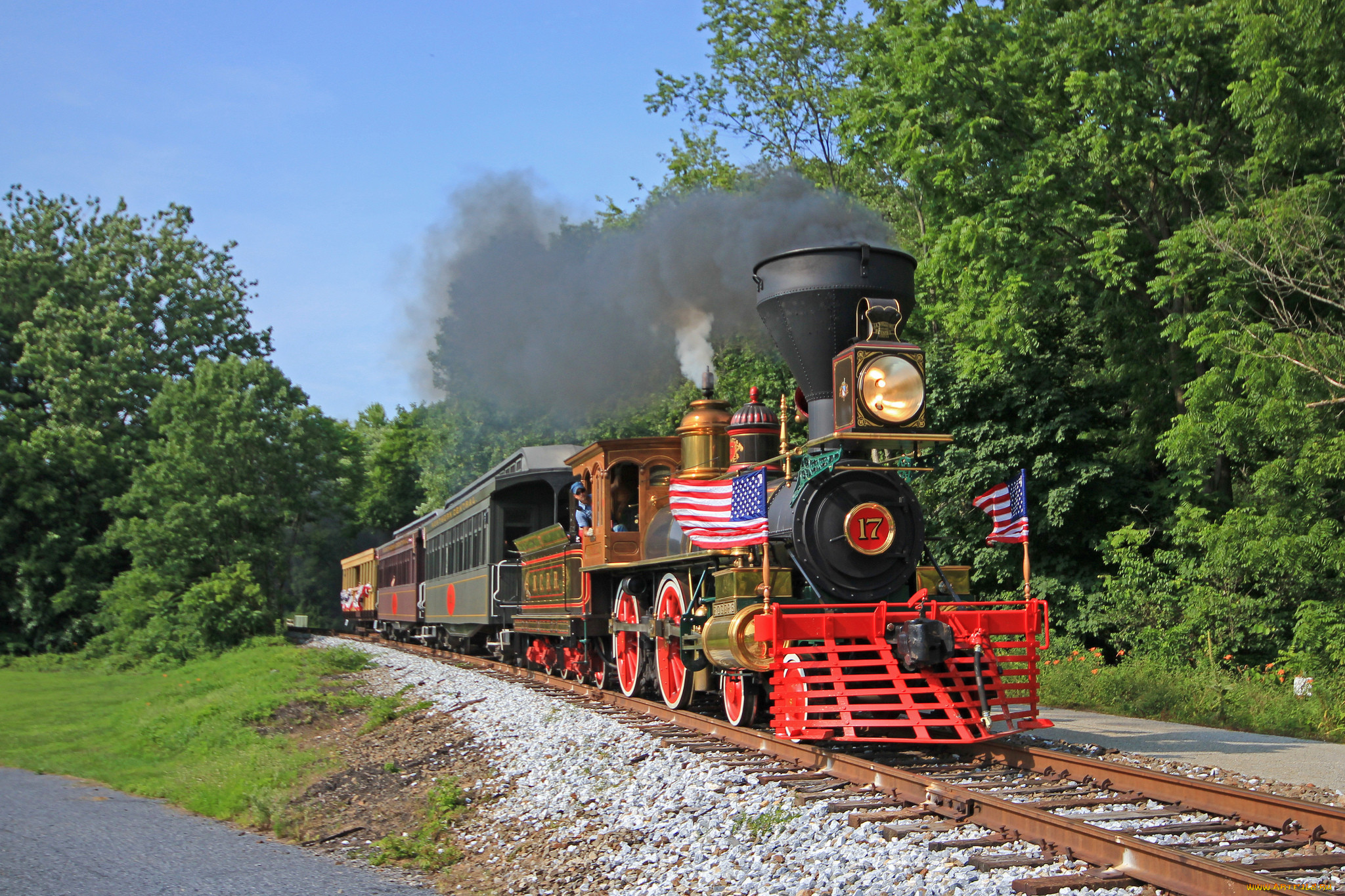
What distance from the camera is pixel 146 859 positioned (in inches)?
236

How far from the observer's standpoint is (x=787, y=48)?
23.5m

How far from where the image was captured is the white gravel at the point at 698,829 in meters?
4.57

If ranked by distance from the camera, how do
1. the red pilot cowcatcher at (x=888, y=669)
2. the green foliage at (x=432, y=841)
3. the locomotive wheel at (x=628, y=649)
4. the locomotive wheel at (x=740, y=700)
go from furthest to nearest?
the locomotive wheel at (x=628, y=649) < the locomotive wheel at (x=740, y=700) < the red pilot cowcatcher at (x=888, y=669) < the green foliage at (x=432, y=841)

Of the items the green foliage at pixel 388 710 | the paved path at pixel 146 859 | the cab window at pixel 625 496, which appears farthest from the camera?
the cab window at pixel 625 496

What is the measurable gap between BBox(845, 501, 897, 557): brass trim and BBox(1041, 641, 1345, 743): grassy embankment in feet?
6.98

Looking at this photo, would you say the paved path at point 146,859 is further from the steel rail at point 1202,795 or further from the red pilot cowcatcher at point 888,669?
the steel rail at point 1202,795

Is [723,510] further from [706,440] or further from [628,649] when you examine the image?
[628,649]

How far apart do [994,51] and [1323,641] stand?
8275mm

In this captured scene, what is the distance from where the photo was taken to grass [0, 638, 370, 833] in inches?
329

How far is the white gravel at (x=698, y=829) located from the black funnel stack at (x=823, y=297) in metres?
2.73

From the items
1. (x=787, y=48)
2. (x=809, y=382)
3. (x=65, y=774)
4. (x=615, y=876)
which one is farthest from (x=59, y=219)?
(x=615, y=876)

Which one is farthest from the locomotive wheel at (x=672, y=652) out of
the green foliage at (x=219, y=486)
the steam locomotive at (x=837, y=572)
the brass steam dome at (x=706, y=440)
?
the green foliage at (x=219, y=486)

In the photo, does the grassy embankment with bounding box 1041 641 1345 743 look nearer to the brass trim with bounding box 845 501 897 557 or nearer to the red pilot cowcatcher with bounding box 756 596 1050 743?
the red pilot cowcatcher with bounding box 756 596 1050 743

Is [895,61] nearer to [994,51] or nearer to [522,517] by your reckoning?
[994,51]
